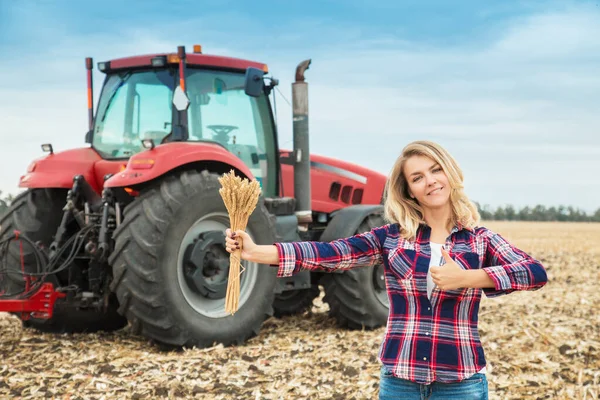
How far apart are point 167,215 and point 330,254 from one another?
3.13m

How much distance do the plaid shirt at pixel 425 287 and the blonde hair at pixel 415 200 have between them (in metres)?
0.04

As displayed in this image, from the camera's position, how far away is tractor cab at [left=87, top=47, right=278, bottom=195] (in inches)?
252

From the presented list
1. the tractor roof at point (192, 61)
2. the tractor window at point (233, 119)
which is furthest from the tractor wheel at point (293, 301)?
the tractor roof at point (192, 61)

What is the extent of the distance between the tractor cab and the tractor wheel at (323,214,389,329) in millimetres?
1111

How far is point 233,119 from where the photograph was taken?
6.83 m

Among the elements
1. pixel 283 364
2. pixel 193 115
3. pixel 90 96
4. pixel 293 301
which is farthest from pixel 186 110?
pixel 293 301

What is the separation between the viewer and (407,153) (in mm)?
2832

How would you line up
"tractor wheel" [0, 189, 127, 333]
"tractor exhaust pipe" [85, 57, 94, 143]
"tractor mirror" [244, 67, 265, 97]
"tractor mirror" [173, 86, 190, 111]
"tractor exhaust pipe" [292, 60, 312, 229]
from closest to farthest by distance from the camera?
"tractor mirror" [173, 86, 190, 111], "tractor mirror" [244, 67, 265, 97], "tractor wheel" [0, 189, 127, 333], "tractor exhaust pipe" [292, 60, 312, 229], "tractor exhaust pipe" [85, 57, 94, 143]

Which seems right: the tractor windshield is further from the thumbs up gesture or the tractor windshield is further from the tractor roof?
the thumbs up gesture

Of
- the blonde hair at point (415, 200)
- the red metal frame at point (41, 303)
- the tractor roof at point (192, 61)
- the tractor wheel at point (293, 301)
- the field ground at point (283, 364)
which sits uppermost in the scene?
the tractor roof at point (192, 61)

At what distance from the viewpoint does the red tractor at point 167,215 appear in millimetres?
5723

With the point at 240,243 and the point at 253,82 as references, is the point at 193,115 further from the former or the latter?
the point at 240,243

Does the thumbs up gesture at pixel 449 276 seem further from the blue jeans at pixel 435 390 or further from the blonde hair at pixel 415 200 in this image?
the blue jeans at pixel 435 390

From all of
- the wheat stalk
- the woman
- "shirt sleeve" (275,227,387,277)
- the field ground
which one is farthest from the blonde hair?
the field ground
